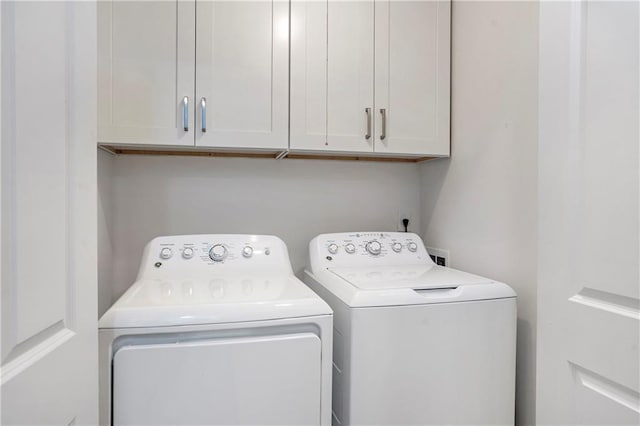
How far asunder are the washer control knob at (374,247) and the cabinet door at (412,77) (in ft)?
1.44

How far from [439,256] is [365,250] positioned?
438 millimetres

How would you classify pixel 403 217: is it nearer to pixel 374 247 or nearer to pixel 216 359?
pixel 374 247

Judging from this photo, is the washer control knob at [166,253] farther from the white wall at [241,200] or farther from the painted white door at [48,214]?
the painted white door at [48,214]

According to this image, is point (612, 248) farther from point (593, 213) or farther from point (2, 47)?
point (2, 47)

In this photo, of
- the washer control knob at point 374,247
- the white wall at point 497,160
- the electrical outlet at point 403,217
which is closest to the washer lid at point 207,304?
the washer control knob at point 374,247

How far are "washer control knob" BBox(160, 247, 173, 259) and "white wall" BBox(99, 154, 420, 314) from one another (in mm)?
300

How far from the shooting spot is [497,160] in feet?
4.99

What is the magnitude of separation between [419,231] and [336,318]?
1.02 meters

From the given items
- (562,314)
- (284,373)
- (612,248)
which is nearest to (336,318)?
(284,373)

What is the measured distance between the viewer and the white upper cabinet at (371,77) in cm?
164

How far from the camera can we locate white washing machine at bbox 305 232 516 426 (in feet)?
3.86

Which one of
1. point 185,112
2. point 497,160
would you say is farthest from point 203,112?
point 497,160

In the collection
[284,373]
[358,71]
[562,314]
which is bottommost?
[284,373]

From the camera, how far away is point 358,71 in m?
1.68
